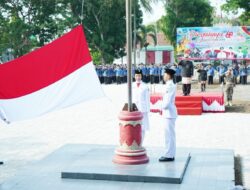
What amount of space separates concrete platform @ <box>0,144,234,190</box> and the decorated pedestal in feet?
2.61

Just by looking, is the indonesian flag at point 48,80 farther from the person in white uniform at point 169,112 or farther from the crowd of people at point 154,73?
the crowd of people at point 154,73

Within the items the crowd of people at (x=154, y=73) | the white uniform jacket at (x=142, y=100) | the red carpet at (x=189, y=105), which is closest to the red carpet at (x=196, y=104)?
the red carpet at (x=189, y=105)

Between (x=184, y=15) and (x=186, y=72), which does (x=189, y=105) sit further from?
(x=184, y=15)

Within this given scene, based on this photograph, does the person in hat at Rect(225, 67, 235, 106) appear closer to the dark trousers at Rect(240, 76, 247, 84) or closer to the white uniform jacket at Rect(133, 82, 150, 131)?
the white uniform jacket at Rect(133, 82, 150, 131)

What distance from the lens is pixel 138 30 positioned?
48.0 metres

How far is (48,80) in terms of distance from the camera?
742 centimetres

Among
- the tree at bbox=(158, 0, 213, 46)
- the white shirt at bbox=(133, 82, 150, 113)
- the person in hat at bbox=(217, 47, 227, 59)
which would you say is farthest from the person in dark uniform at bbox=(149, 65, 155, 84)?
the white shirt at bbox=(133, 82, 150, 113)

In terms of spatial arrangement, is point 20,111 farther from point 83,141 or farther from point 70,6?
point 70,6

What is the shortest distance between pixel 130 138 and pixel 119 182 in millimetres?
968

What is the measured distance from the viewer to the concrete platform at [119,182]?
7906 millimetres

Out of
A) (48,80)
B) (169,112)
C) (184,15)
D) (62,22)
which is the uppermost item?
(184,15)

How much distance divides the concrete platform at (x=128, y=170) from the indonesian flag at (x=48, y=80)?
160 cm

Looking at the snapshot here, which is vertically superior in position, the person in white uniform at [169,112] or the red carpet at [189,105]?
the person in white uniform at [169,112]

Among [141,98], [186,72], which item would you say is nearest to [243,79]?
[186,72]
